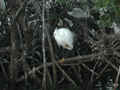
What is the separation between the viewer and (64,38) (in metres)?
5.68

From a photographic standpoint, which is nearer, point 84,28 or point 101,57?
point 101,57

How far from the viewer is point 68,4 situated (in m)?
6.10

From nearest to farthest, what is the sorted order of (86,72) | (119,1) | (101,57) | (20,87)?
(119,1)
(101,57)
(20,87)
(86,72)

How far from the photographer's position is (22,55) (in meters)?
5.54

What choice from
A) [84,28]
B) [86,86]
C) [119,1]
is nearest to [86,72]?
[86,86]

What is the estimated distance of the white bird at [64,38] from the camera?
5.68 metres

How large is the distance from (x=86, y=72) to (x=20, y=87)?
3.97ft

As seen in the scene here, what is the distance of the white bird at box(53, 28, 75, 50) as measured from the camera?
224 inches

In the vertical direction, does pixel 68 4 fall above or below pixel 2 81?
above

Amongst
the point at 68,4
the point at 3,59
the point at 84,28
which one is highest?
the point at 68,4

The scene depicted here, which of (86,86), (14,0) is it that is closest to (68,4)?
(14,0)

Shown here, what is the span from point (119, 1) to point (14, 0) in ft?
6.83

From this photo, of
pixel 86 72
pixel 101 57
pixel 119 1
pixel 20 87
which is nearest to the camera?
pixel 119 1

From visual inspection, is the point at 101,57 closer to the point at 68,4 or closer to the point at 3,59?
the point at 68,4
